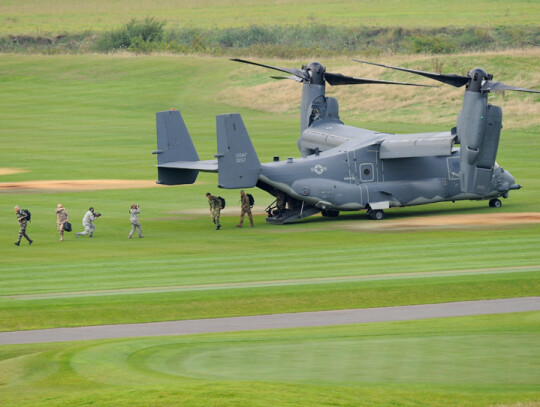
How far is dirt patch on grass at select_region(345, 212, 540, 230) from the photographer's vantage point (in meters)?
45.5

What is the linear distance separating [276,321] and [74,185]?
3526 centimetres

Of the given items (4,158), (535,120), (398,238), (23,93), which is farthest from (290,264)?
(23,93)

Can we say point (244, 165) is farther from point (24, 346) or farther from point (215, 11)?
point (215, 11)

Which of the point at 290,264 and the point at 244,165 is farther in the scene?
the point at 244,165

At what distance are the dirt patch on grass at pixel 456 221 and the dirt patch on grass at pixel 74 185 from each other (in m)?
18.1

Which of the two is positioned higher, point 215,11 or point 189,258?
point 215,11

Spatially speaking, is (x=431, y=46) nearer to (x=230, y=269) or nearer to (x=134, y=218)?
(x=134, y=218)

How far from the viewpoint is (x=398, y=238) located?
140ft

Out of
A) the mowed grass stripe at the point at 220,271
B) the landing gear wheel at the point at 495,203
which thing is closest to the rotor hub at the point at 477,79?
the mowed grass stripe at the point at 220,271

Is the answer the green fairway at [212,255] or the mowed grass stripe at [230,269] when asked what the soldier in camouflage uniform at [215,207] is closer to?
the green fairway at [212,255]

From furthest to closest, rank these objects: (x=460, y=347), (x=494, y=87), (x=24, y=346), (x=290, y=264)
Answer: (x=494, y=87) < (x=290, y=264) < (x=24, y=346) < (x=460, y=347)

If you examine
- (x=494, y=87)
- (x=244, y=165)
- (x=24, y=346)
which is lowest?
(x=24, y=346)

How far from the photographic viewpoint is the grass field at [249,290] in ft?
59.5

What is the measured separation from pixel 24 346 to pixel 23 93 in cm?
9104
